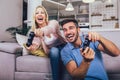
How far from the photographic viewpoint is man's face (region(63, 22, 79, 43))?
1.64 m

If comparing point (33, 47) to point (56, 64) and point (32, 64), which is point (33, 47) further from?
point (56, 64)

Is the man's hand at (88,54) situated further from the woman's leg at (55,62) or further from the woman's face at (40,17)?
the woman's face at (40,17)

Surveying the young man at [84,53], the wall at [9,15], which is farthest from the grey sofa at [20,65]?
the wall at [9,15]

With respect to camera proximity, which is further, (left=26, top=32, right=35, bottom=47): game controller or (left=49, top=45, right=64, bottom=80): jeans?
(left=26, top=32, right=35, bottom=47): game controller

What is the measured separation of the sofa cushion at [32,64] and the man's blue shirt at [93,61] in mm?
329

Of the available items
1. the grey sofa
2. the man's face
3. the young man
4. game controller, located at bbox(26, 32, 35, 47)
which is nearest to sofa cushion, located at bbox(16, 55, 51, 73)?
the grey sofa

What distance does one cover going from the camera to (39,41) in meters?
2.02

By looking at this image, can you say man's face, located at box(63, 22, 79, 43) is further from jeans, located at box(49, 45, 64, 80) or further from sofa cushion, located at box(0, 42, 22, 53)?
sofa cushion, located at box(0, 42, 22, 53)

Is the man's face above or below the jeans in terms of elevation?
above

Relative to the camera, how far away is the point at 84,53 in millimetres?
1443

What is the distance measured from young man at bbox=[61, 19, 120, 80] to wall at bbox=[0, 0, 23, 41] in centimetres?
206

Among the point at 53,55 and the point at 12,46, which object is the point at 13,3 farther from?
the point at 53,55

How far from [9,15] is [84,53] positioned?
247 cm

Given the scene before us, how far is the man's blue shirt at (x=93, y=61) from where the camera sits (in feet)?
5.01
